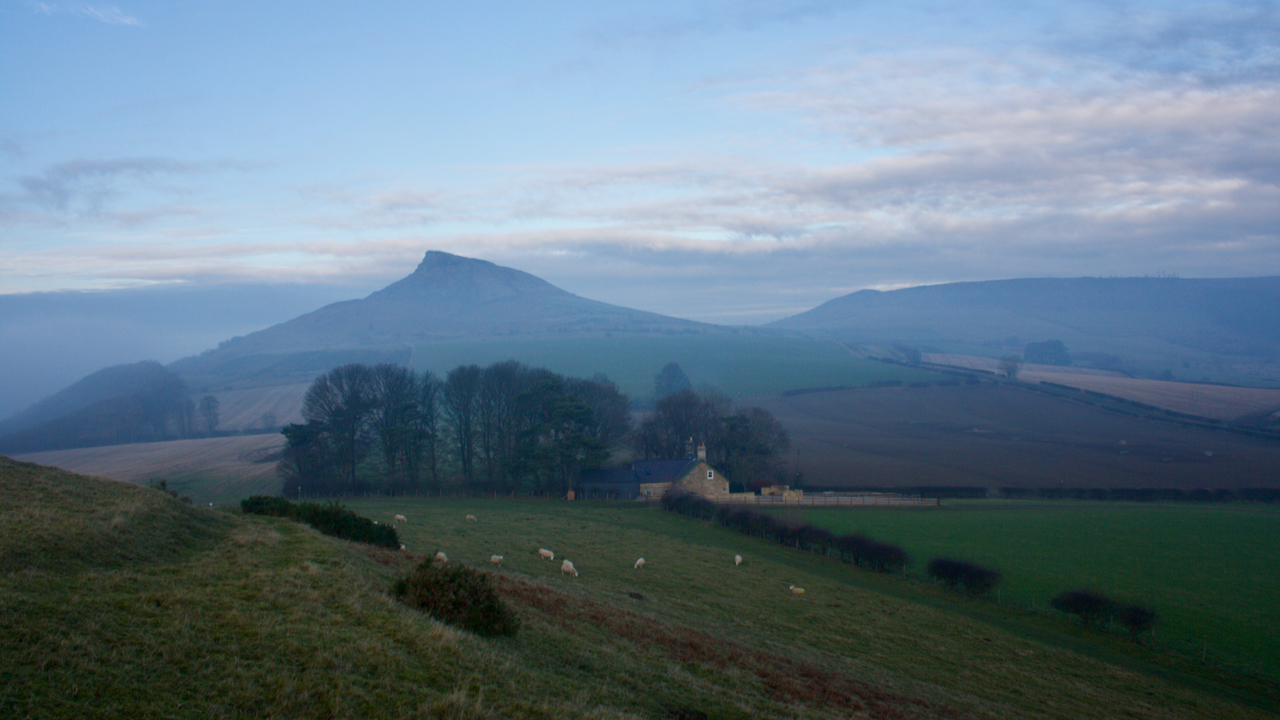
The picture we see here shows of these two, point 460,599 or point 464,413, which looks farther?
point 464,413

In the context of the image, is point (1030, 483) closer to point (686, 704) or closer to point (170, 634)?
point (686, 704)

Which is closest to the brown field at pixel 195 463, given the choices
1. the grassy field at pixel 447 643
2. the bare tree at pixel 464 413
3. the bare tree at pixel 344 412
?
the bare tree at pixel 344 412

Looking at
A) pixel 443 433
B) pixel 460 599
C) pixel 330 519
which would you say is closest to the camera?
pixel 460 599

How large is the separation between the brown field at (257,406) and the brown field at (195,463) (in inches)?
586

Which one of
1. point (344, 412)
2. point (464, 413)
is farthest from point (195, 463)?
point (464, 413)

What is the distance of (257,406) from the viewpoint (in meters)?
113

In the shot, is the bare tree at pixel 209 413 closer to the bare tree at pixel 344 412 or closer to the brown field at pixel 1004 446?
the bare tree at pixel 344 412

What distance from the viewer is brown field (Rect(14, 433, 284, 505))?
185 feet

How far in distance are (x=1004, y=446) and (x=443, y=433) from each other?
62662 mm

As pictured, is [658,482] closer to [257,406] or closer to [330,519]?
[330,519]

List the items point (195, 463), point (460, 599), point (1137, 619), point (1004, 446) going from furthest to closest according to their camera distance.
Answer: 1. point (1004, 446)
2. point (195, 463)
3. point (1137, 619)
4. point (460, 599)

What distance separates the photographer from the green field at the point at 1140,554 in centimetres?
2432

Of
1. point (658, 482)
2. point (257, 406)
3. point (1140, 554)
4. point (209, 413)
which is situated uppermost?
point (257, 406)

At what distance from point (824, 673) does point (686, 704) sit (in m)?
5.57
